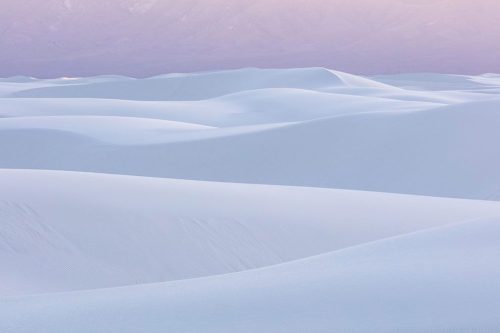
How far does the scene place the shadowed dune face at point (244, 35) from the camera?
4469 cm

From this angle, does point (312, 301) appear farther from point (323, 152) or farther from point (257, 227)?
point (323, 152)


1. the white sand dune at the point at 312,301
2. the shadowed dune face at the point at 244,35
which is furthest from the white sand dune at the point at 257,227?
the shadowed dune face at the point at 244,35

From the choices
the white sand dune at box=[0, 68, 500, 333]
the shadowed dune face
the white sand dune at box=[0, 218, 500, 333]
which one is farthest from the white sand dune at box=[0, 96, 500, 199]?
the shadowed dune face

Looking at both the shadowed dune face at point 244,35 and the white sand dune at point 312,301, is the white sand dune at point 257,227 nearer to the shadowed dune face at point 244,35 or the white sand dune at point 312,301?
the white sand dune at point 312,301

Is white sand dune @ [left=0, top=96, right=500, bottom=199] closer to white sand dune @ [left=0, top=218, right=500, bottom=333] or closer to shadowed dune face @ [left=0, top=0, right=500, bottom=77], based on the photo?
white sand dune @ [left=0, top=218, right=500, bottom=333]

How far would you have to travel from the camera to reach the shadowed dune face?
4469 centimetres

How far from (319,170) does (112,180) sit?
4.15 metres

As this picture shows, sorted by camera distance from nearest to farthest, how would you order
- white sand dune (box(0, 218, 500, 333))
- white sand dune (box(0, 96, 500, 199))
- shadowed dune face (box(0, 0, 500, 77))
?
white sand dune (box(0, 218, 500, 333)) < white sand dune (box(0, 96, 500, 199)) < shadowed dune face (box(0, 0, 500, 77))

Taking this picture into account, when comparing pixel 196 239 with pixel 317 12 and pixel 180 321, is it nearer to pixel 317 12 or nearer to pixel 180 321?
pixel 180 321

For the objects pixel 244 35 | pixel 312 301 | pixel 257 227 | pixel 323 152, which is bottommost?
pixel 312 301

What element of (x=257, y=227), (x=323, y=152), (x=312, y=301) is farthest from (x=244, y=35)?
(x=312, y=301)

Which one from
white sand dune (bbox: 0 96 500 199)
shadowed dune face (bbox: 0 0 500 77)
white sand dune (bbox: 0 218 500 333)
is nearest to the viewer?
white sand dune (bbox: 0 218 500 333)

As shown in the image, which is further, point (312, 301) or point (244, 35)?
point (244, 35)

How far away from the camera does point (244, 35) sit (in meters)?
50.7
